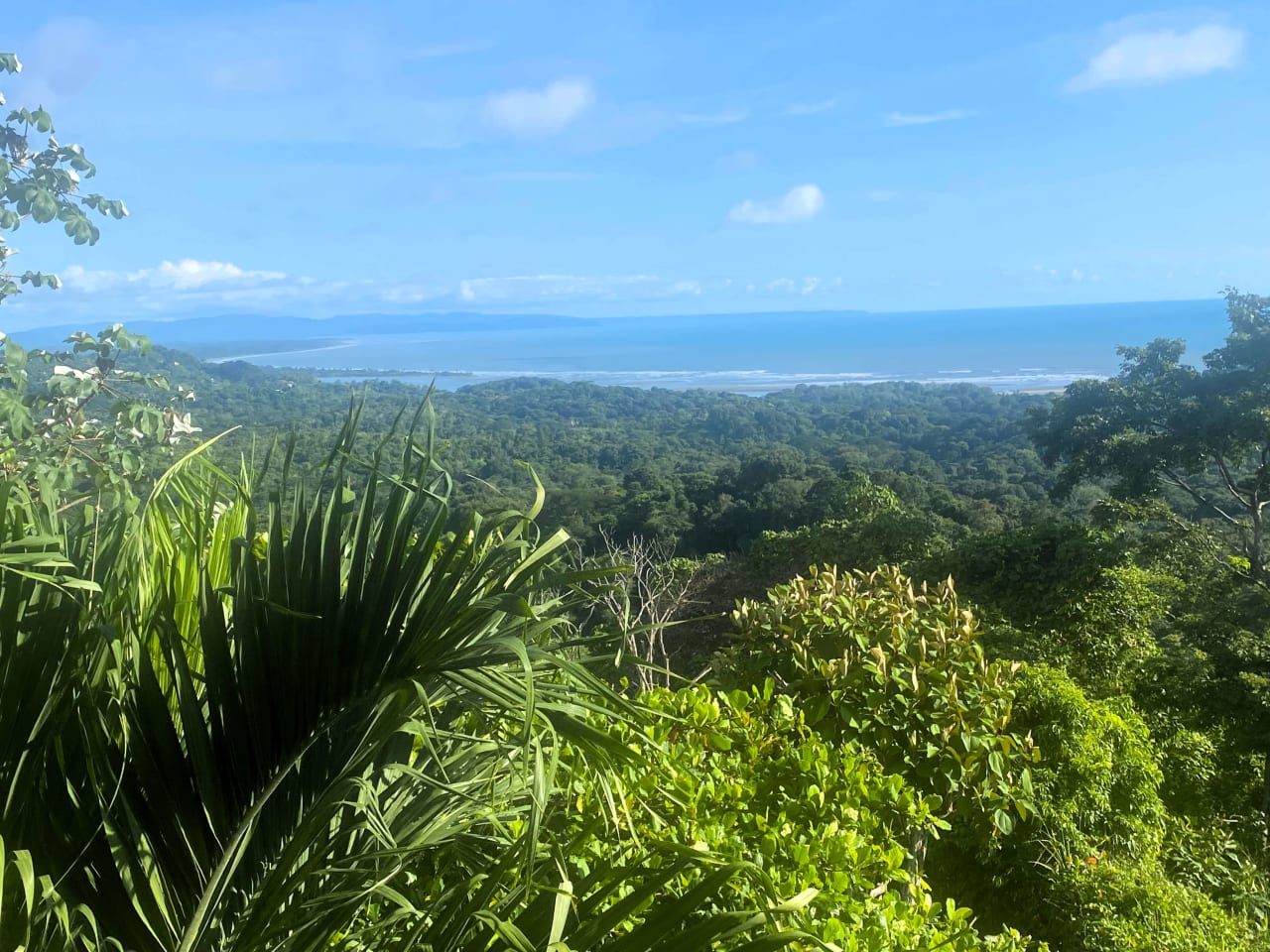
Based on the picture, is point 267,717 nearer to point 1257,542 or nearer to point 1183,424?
point 1257,542

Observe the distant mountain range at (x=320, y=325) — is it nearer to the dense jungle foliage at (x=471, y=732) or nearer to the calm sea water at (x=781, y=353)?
the calm sea water at (x=781, y=353)

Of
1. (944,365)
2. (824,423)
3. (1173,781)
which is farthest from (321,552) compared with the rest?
(944,365)

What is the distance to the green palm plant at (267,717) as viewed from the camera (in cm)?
81

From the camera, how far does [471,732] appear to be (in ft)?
4.00

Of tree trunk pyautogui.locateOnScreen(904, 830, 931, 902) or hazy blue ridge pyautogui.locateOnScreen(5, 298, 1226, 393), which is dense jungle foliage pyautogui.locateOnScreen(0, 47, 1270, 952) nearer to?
tree trunk pyautogui.locateOnScreen(904, 830, 931, 902)

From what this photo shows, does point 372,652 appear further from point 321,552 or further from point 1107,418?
point 1107,418

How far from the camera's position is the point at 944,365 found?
5244 centimetres

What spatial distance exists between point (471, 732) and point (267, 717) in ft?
1.34

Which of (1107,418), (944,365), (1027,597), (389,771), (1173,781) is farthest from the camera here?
(944,365)

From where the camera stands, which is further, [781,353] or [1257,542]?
[781,353]

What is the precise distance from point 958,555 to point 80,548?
9099 millimetres

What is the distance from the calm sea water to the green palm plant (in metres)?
21.5

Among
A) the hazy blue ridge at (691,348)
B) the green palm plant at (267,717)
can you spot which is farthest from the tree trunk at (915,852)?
the hazy blue ridge at (691,348)

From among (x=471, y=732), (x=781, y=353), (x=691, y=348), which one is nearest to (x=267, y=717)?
(x=471, y=732)
